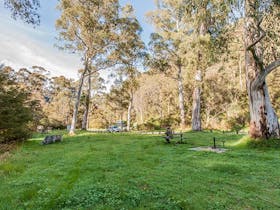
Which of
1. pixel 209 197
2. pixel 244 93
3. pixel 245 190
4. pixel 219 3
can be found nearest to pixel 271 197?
pixel 245 190

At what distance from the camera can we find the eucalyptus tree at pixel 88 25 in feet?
65.1

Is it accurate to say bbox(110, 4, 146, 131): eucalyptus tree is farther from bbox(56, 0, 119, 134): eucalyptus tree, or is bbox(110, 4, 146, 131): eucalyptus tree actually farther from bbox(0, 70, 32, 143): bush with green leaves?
bbox(0, 70, 32, 143): bush with green leaves

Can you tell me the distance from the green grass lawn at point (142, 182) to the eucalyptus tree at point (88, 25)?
12818 millimetres

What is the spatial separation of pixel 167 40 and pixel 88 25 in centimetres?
789

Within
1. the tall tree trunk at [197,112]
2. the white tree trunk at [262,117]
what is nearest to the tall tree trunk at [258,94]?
the white tree trunk at [262,117]

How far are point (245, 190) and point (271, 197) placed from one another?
0.53 metres

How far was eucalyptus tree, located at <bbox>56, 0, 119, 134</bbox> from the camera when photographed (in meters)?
19.8

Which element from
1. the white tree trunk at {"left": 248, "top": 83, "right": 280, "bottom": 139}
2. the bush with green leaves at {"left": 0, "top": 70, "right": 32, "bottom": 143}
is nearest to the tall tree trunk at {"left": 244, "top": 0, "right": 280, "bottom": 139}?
the white tree trunk at {"left": 248, "top": 83, "right": 280, "bottom": 139}

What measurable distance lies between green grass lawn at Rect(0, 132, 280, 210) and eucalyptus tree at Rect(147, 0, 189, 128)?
16538mm

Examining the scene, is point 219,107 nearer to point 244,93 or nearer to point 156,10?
point 244,93

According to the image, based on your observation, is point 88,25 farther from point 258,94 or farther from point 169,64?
point 258,94

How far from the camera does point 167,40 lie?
78.5 feet

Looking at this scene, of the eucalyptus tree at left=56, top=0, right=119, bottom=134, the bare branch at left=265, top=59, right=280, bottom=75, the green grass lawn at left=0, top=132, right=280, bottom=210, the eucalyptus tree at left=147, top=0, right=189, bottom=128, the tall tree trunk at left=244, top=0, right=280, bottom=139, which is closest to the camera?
the green grass lawn at left=0, top=132, right=280, bottom=210

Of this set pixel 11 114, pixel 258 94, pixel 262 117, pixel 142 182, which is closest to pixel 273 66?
pixel 258 94
